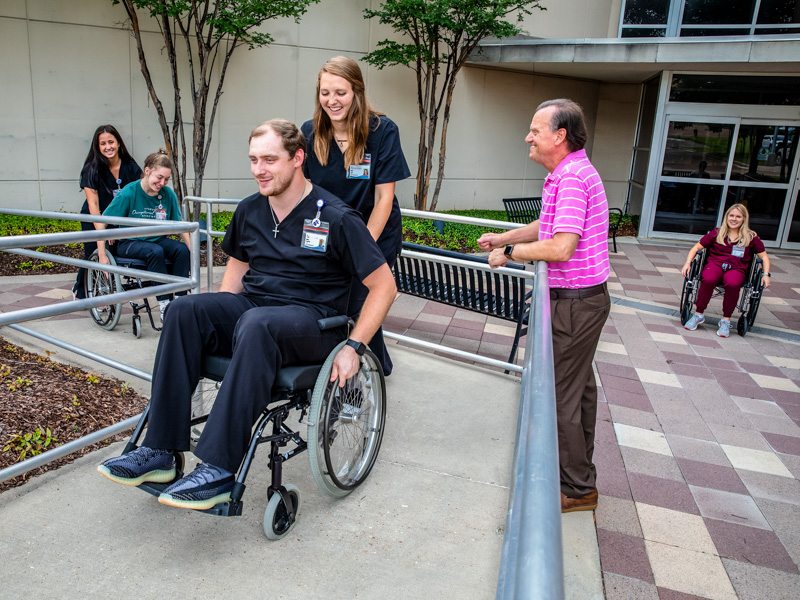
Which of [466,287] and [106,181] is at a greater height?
[106,181]

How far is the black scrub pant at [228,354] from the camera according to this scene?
2.15 metres

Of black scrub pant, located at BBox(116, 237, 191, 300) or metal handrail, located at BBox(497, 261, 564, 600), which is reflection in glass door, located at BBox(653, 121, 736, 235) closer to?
black scrub pant, located at BBox(116, 237, 191, 300)

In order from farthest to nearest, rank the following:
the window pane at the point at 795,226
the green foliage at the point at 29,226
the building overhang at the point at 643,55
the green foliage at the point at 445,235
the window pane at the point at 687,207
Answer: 1. the window pane at the point at 687,207
2. the window pane at the point at 795,226
3. the building overhang at the point at 643,55
4. the green foliage at the point at 445,235
5. the green foliage at the point at 29,226

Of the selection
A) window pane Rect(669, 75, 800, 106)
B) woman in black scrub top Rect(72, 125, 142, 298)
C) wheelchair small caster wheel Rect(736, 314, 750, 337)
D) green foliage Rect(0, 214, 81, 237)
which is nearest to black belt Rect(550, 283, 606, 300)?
woman in black scrub top Rect(72, 125, 142, 298)

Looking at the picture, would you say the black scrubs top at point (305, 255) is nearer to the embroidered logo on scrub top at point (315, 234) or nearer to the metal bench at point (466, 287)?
the embroidered logo on scrub top at point (315, 234)

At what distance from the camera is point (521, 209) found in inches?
403

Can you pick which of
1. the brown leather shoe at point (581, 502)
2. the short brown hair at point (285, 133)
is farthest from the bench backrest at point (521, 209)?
the short brown hair at point (285, 133)

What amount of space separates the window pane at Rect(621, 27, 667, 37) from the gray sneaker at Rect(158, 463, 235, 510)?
1350 cm

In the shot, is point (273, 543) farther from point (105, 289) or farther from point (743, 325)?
point (743, 325)

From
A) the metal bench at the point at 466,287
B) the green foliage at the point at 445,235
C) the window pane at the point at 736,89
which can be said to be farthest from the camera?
the window pane at the point at 736,89

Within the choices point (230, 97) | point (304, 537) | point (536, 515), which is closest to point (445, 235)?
point (230, 97)

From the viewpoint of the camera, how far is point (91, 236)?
2.40m

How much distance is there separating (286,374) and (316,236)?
586 millimetres

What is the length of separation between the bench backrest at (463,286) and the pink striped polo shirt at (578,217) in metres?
1.43
